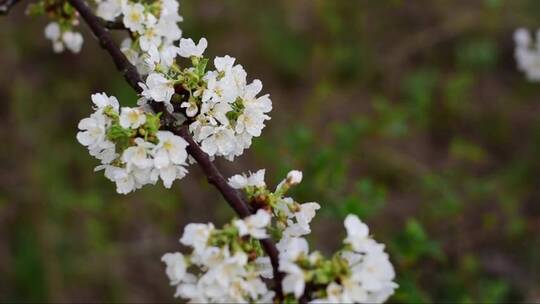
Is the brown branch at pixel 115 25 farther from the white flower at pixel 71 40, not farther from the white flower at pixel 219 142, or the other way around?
the white flower at pixel 219 142

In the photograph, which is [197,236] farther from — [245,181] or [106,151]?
[106,151]

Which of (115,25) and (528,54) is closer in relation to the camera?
(115,25)

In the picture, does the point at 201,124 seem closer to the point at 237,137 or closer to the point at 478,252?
the point at 237,137

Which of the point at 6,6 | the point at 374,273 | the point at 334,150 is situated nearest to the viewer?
the point at 374,273

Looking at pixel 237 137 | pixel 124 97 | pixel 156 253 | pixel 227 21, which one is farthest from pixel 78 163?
pixel 237 137

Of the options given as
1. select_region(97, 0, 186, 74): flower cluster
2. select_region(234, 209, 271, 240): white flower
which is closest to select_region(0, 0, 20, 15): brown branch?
select_region(97, 0, 186, 74): flower cluster

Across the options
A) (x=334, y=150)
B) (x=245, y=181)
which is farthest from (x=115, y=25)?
(x=334, y=150)
